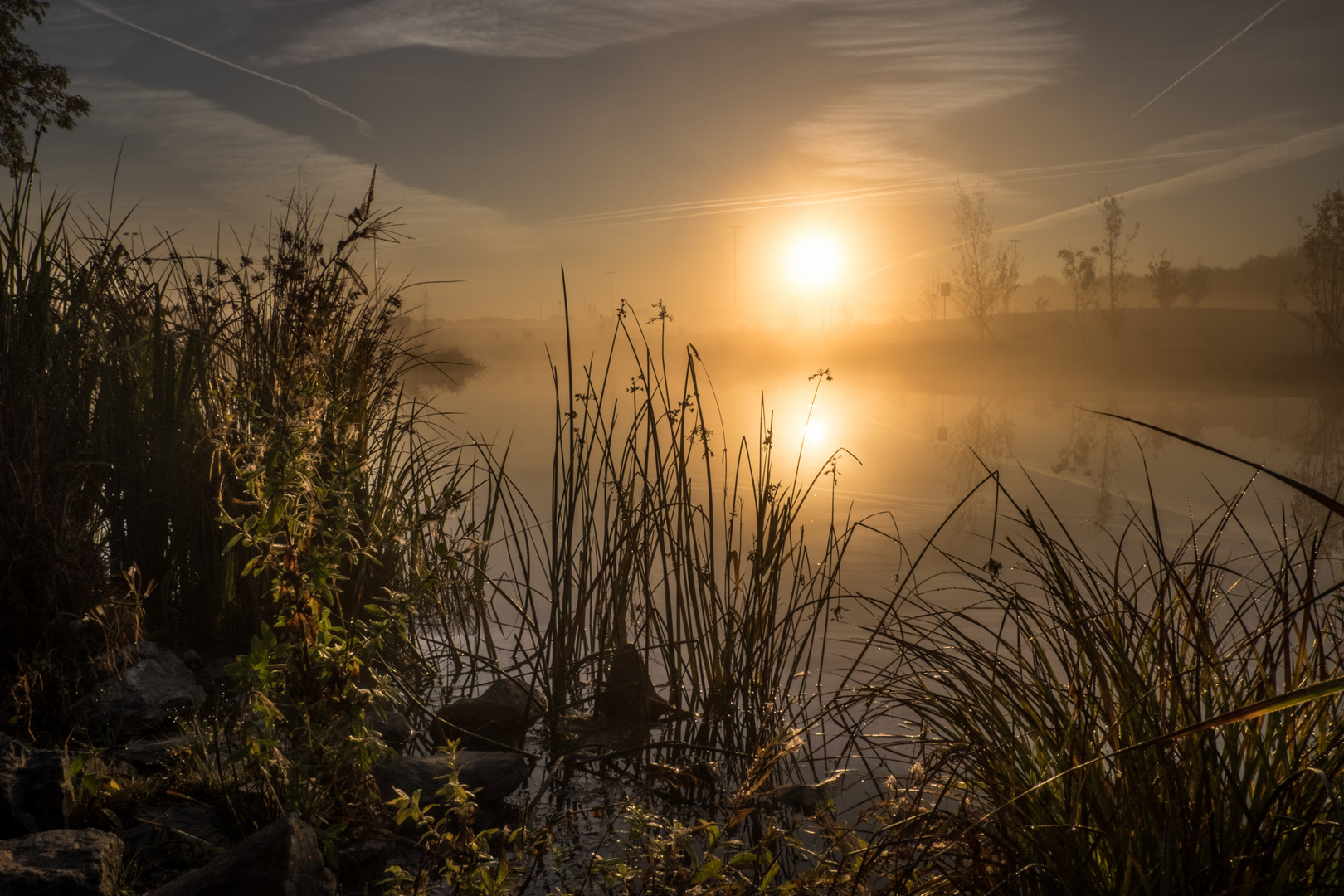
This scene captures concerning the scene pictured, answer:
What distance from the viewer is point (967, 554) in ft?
14.4

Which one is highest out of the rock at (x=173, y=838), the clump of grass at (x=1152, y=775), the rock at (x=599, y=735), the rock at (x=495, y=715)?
the clump of grass at (x=1152, y=775)

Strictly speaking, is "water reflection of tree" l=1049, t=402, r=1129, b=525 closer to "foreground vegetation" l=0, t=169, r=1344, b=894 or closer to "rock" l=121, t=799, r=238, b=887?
"foreground vegetation" l=0, t=169, r=1344, b=894

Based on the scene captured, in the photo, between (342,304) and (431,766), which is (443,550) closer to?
(431,766)

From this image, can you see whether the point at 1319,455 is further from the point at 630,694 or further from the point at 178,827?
the point at 178,827

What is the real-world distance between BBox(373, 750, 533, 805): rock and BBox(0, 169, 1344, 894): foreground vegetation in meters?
0.06

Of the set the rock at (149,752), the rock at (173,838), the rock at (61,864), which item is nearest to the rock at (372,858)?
the rock at (173,838)

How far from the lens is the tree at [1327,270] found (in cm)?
2005

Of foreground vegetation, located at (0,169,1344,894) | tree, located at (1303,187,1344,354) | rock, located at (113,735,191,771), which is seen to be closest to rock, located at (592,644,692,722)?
foreground vegetation, located at (0,169,1344,894)

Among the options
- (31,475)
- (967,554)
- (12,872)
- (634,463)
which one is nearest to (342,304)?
(31,475)

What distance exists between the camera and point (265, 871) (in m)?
1.23

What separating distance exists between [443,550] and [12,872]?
2.51ft

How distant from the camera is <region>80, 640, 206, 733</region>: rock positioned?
194cm

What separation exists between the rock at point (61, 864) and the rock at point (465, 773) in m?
0.49

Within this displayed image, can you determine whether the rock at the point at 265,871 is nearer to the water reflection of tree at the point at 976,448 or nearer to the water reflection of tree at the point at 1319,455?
Answer: the water reflection of tree at the point at 976,448
